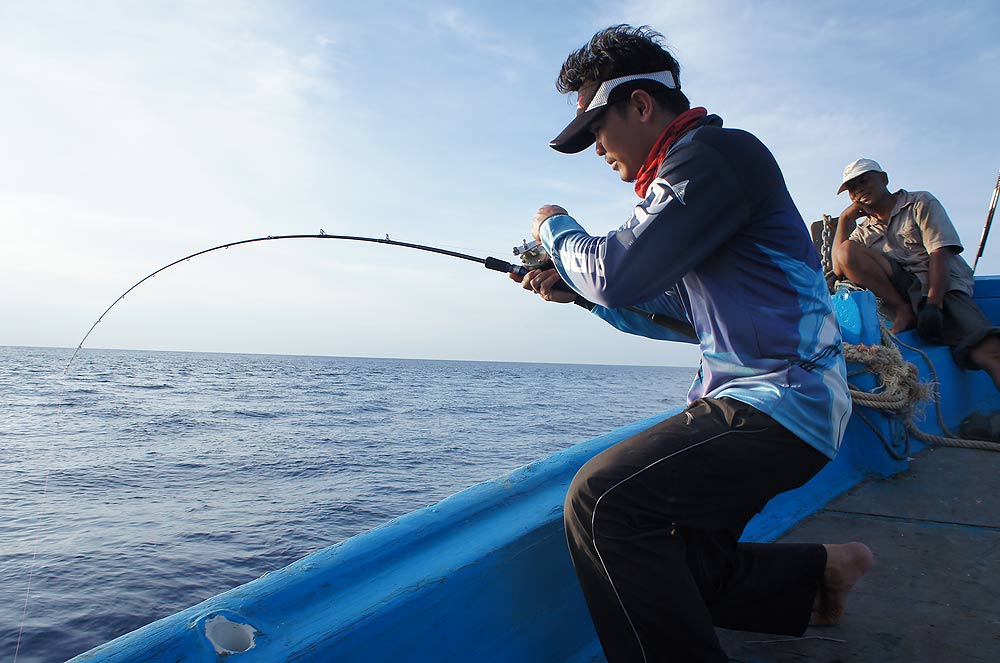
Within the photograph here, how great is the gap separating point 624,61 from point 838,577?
1.35 meters

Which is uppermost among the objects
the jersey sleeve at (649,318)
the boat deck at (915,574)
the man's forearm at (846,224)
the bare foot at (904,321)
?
the man's forearm at (846,224)

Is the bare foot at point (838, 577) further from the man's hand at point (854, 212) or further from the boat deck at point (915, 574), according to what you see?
the man's hand at point (854, 212)

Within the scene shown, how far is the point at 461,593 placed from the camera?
134cm

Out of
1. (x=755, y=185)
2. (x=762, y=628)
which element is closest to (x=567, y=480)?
(x=762, y=628)

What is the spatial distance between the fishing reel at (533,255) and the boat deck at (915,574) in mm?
1070

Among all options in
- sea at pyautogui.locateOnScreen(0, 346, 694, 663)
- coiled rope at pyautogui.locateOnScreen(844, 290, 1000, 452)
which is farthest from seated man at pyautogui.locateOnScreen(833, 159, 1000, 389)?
sea at pyautogui.locateOnScreen(0, 346, 694, 663)

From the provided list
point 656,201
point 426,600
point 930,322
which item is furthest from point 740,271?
point 930,322

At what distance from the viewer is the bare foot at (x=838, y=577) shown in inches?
65.6

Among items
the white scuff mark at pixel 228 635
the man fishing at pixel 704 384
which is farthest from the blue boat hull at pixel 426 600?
the man fishing at pixel 704 384

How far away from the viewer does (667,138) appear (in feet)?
4.72

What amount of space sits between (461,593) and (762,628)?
32.4 inches

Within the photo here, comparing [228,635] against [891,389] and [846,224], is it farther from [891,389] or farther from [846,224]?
[846,224]

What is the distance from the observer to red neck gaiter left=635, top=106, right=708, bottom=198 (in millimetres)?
1422

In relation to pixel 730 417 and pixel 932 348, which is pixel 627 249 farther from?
pixel 932 348
